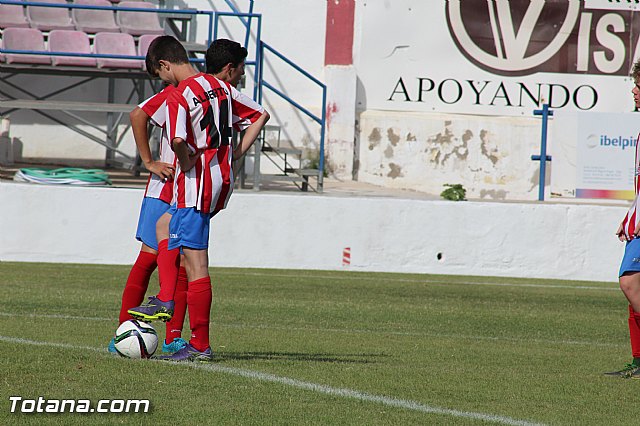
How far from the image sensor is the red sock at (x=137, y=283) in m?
6.82

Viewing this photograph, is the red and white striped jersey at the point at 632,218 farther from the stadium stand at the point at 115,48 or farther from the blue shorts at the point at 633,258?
the stadium stand at the point at 115,48

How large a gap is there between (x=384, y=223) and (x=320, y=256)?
1053 millimetres

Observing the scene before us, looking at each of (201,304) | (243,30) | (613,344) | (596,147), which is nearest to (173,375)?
(201,304)

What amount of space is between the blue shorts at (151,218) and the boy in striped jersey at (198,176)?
402 mm

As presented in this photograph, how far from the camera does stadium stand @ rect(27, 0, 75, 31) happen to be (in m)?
19.9

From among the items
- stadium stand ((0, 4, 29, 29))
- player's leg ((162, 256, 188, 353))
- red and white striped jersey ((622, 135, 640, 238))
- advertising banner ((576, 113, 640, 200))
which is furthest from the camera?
stadium stand ((0, 4, 29, 29))

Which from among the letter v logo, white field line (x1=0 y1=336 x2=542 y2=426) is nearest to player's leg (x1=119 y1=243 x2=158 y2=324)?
white field line (x1=0 y1=336 x2=542 y2=426)

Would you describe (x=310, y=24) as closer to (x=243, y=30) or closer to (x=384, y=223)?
(x=243, y=30)

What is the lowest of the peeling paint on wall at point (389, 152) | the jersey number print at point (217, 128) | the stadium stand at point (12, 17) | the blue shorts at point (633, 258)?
the blue shorts at point (633, 258)

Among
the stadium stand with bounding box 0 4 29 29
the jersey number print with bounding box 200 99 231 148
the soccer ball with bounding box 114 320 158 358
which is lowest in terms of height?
the soccer ball with bounding box 114 320 158 358

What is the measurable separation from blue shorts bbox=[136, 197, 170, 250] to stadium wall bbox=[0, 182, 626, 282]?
331 inches

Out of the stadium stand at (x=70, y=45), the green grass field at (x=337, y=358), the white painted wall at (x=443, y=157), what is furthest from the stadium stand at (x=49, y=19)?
the green grass field at (x=337, y=358)

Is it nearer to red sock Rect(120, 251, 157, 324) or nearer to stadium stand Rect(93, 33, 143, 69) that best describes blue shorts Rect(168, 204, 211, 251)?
red sock Rect(120, 251, 157, 324)

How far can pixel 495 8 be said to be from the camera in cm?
2334
